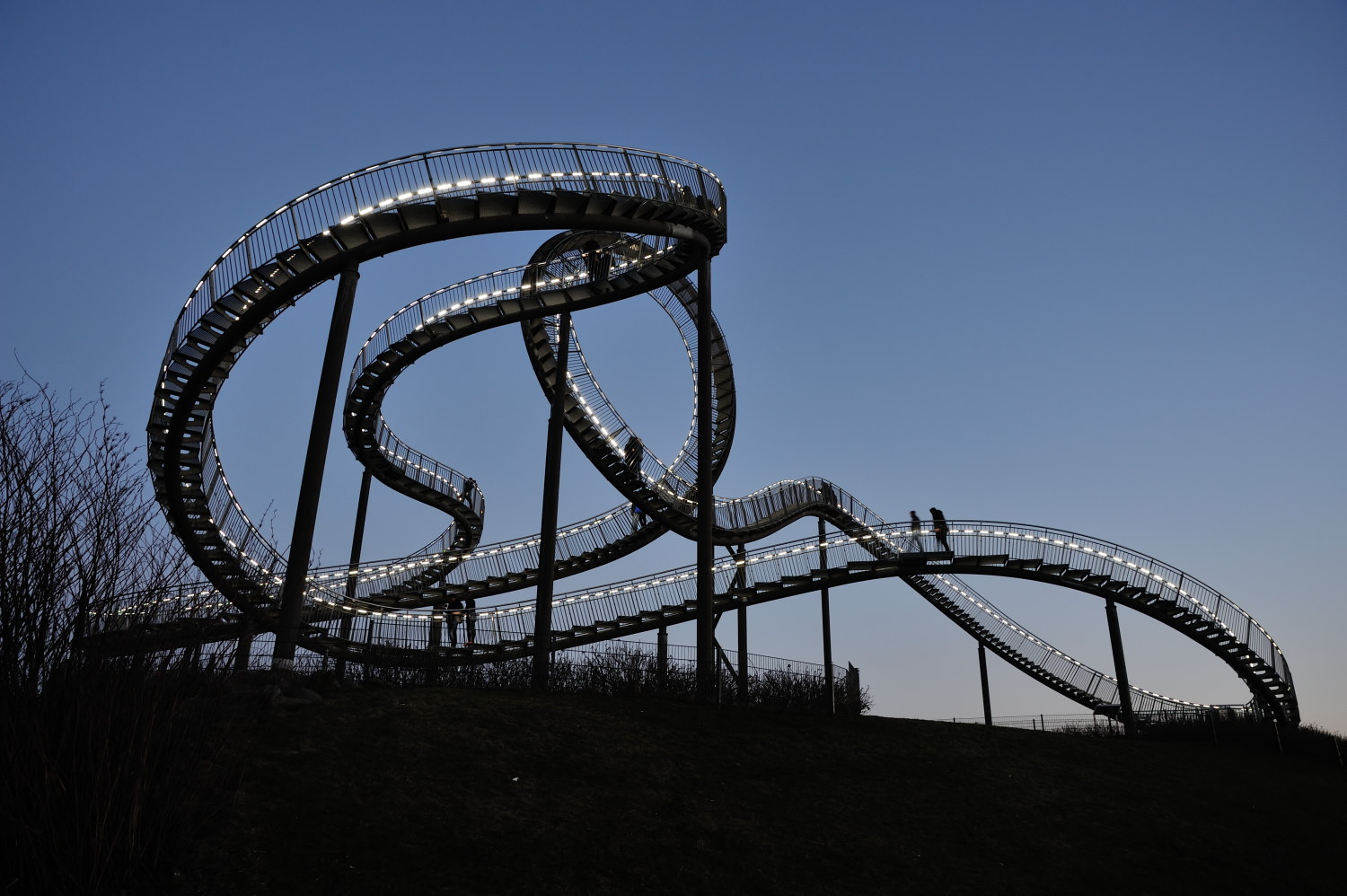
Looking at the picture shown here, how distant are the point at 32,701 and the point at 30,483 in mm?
1703

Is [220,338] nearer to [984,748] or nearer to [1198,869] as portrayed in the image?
[984,748]

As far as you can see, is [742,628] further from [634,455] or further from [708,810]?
[708,810]

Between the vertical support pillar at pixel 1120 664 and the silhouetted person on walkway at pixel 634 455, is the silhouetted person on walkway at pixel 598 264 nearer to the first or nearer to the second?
the silhouetted person on walkway at pixel 634 455

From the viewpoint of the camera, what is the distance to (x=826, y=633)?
29453 mm

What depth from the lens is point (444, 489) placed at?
3014 centimetres

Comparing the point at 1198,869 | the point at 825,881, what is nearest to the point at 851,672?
the point at 1198,869

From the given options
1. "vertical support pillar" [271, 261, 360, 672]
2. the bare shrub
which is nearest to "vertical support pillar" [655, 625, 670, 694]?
"vertical support pillar" [271, 261, 360, 672]

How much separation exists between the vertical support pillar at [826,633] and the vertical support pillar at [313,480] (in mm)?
10454

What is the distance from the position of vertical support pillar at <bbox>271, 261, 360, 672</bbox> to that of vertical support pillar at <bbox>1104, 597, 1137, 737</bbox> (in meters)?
20.1

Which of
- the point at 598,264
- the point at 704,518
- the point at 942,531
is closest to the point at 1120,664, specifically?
the point at 942,531

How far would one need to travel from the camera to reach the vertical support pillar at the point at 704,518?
17.9m

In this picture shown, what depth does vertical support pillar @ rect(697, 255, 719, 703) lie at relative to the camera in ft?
58.8

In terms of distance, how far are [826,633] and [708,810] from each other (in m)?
18.1

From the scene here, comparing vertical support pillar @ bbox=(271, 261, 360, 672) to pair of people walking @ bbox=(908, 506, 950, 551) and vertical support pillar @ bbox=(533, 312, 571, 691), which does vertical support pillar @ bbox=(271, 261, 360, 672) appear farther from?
pair of people walking @ bbox=(908, 506, 950, 551)
